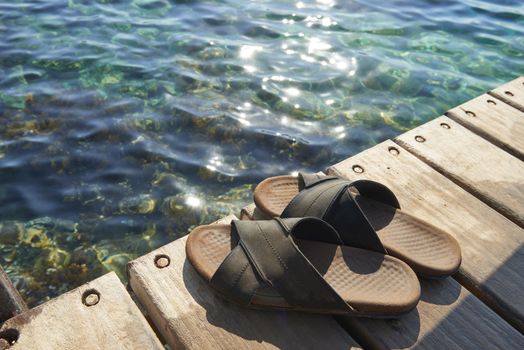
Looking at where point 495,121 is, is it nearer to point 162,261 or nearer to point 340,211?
point 340,211

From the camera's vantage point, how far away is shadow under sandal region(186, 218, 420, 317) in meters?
1.88

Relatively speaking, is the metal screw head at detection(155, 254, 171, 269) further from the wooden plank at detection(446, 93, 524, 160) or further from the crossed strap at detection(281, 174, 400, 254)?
the wooden plank at detection(446, 93, 524, 160)

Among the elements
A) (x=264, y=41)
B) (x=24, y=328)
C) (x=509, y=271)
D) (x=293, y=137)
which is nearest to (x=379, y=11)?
(x=264, y=41)

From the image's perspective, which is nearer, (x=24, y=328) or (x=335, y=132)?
(x=24, y=328)

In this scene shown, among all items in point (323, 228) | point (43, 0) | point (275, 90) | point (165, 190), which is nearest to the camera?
point (323, 228)

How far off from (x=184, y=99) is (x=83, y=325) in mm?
3218

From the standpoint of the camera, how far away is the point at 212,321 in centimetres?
188

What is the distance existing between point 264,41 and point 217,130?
7.09 feet

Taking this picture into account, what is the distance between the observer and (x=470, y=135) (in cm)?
321

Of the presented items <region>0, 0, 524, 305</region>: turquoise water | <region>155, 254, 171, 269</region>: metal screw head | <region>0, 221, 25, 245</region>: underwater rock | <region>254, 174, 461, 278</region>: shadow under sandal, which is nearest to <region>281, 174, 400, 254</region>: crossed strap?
<region>254, 174, 461, 278</region>: shadow under sandal

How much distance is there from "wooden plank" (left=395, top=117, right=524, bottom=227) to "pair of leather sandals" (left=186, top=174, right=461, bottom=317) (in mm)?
604

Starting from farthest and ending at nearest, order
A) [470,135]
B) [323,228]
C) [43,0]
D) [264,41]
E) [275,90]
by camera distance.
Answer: [43,0] < [264,41] < [275,90] < [470,135] < [323,228]

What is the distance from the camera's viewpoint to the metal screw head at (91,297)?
1.93 metres

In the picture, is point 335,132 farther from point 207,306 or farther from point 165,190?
point 207,306
